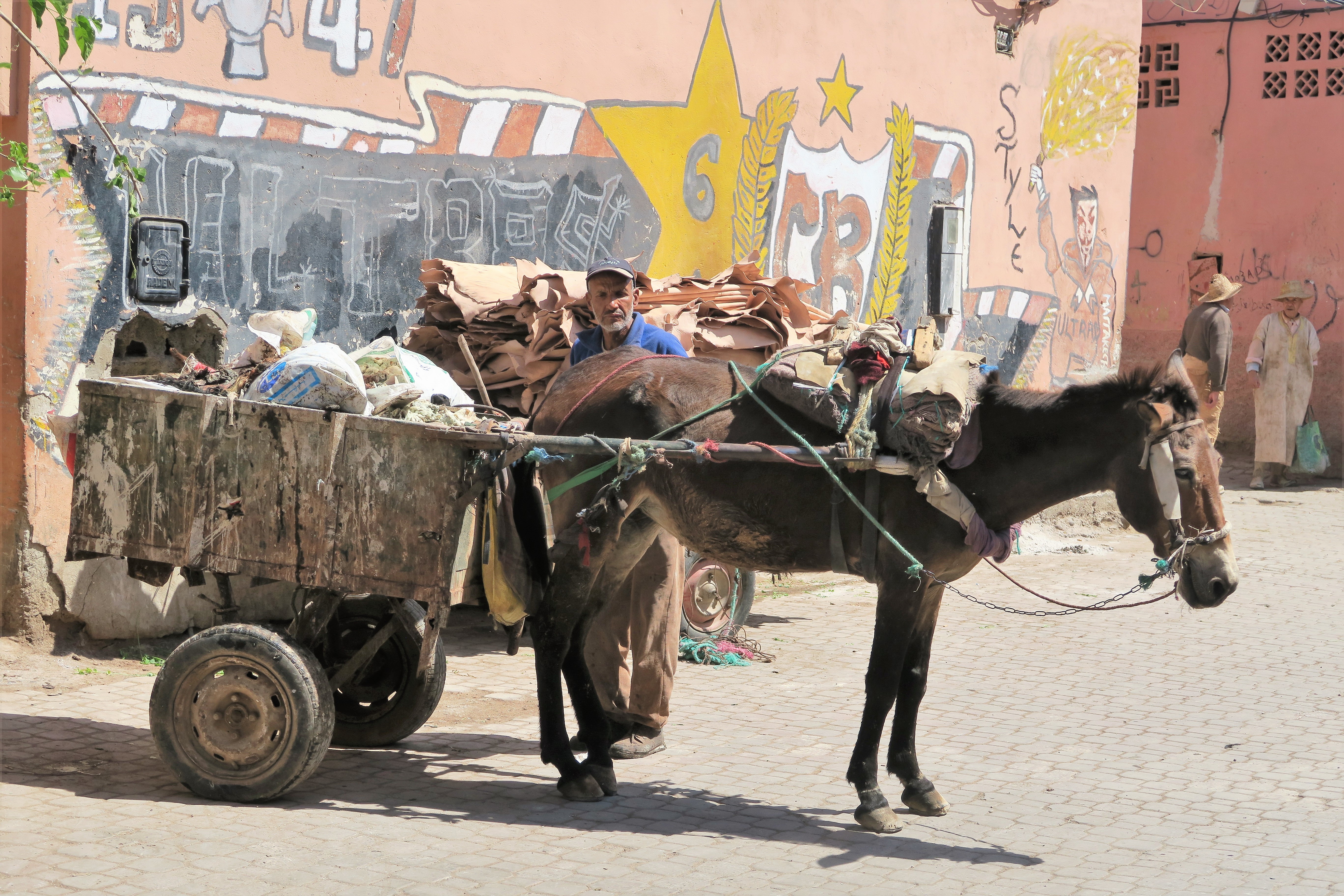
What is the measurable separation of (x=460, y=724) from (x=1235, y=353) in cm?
1426

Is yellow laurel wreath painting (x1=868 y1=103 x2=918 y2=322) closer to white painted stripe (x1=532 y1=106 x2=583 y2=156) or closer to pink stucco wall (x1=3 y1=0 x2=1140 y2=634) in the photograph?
pink stucco wall (x1=3 y1=0 x2=1140 y2=634)

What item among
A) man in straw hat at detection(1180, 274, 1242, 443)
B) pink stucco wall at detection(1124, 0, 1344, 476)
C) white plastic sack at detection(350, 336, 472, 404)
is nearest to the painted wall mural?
man in straw hat at detection(1180, 274, 1242, 443)

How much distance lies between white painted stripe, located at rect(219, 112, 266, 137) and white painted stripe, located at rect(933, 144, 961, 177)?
6.57 m

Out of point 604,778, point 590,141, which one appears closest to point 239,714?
point 604,778

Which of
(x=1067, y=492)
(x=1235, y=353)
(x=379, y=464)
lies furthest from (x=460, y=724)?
(x=1235, y=353)

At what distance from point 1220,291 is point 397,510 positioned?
11111 mm

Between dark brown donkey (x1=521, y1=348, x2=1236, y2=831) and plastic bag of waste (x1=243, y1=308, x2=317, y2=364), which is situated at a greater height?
plastic bag of waste (x1=243, y1=308, x2=317, y2=364)

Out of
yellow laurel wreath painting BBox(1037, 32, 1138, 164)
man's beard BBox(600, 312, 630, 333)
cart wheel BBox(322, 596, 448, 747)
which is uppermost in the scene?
yellow laurel wreath painting BBox(1037, 32, 1138, 164)

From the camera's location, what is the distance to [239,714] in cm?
494

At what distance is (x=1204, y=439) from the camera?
476 centimetres

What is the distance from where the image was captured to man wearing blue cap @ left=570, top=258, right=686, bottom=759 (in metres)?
5.87

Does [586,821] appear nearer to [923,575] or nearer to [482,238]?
[923,575]

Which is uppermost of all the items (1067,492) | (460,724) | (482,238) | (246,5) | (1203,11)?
(1203,11)

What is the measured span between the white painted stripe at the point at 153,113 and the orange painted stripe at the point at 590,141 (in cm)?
281
